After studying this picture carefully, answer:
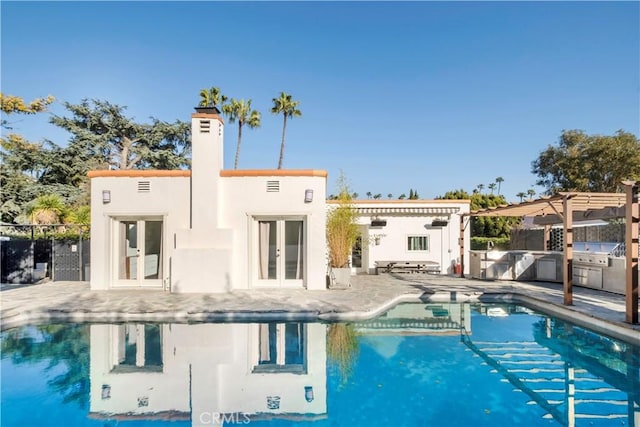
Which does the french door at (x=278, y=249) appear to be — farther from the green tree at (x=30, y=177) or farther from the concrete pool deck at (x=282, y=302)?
the green tree at (x=30, y=177)

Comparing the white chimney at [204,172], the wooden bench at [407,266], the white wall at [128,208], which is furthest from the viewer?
the wooden bench at [407,266]

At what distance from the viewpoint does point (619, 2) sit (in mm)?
13078

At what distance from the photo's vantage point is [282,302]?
1057 cm

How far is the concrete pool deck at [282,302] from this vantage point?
9328 millimetres

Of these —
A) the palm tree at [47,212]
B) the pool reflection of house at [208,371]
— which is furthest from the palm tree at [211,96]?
the pool reflection of house at [208,371]

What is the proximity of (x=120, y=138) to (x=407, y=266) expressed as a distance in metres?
30.1

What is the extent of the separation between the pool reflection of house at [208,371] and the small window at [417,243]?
33.2ft

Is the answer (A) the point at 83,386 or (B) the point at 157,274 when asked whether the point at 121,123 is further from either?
(A) the point at 83,386

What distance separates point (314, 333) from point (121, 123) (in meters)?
32.2

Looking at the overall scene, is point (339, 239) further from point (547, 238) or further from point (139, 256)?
point (547, 238)

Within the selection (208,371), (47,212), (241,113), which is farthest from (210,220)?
(241,113)

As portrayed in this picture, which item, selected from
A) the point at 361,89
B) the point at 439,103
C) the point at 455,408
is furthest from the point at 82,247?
the point at 439,103

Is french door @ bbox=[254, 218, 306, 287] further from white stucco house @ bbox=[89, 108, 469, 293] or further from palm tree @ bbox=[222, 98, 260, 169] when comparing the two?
palm tree @ bbox=[222, 98, 260, 169]

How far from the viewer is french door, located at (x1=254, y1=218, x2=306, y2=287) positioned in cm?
1296
